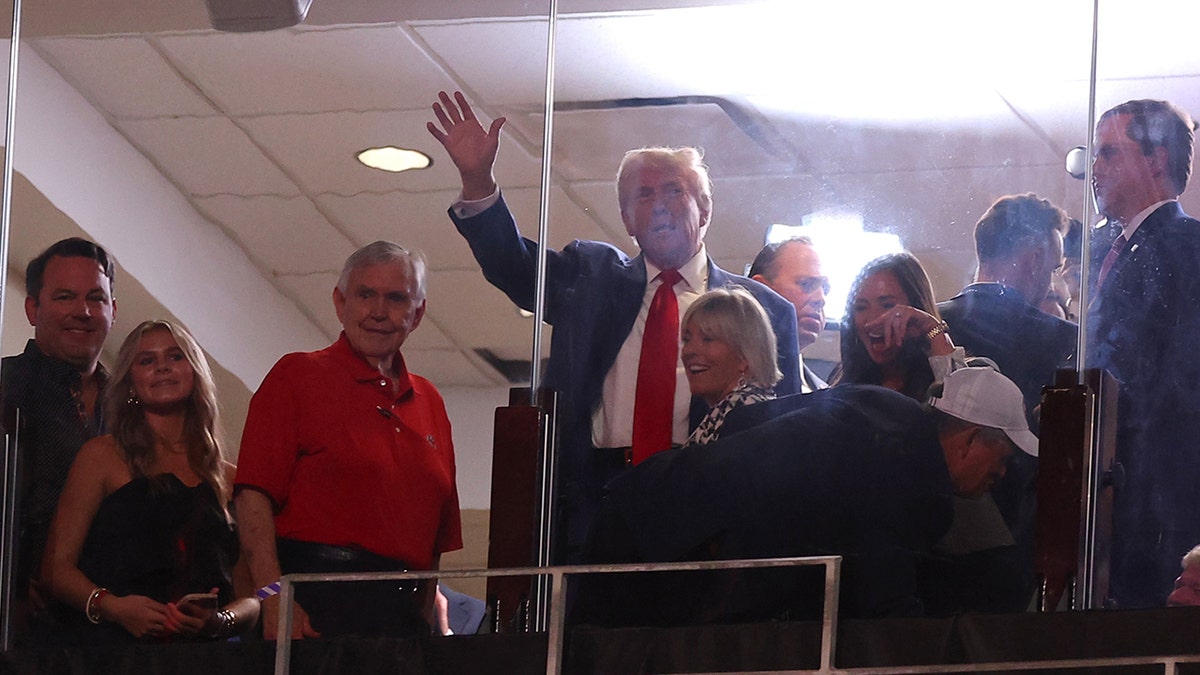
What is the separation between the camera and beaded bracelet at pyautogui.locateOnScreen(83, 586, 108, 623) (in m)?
3.50

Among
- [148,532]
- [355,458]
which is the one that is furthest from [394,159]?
→ [148,532]

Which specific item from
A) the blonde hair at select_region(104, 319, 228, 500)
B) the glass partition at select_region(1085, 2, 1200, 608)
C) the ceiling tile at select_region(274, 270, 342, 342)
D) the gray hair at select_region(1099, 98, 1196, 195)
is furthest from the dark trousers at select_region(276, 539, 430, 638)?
the gray hair at select_region(1099, 98, 1196, 195)

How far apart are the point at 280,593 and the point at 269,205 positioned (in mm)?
907

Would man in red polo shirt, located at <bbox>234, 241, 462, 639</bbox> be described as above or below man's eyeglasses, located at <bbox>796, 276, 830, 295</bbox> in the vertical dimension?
below

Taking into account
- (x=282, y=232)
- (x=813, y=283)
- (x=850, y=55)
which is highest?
(x=850, y=55)

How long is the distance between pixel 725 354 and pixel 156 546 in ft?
3.48

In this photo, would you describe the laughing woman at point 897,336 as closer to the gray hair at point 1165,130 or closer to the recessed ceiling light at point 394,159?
the gray hair at point 1165,130

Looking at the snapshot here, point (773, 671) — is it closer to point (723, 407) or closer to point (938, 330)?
point (723, 407)

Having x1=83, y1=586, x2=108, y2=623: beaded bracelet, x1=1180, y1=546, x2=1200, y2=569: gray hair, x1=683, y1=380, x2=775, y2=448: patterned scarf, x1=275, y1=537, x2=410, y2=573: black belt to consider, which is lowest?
x1=83, y1=586, x2=108, y2=623: beaded bracelet

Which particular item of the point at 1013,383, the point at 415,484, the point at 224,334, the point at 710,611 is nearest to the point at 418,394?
the point at 415,484

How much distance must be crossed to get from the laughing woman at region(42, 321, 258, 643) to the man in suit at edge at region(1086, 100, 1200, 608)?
1.51 m

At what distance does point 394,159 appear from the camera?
387 cm

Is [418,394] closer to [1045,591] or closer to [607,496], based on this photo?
[607,496]

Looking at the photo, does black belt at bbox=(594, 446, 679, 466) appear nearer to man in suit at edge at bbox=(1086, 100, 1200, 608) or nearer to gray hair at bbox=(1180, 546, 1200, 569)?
man in suit at edge at bbox=(1086, 100, 1200, 608)
